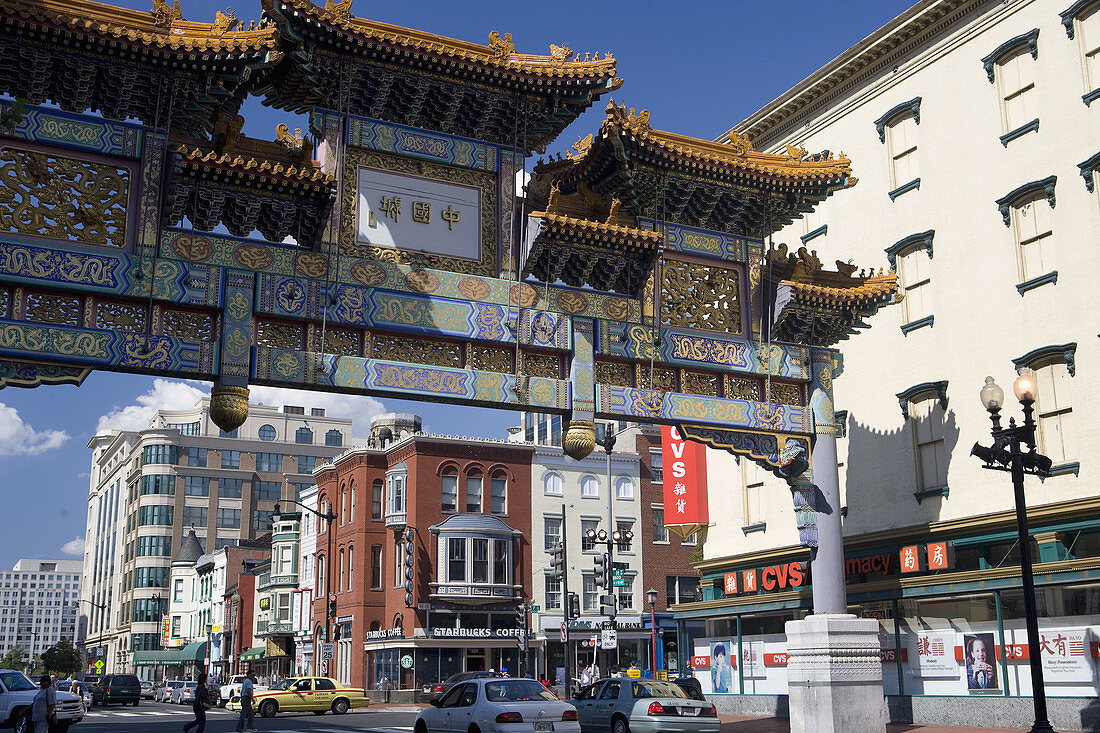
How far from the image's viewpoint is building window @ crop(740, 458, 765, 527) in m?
33.7

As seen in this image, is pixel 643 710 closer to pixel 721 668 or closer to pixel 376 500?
pixel 721 668

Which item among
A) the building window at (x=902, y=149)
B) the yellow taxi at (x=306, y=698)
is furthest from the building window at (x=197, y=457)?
the building window at (x=902, y=149)

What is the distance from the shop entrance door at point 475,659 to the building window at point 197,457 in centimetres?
6007

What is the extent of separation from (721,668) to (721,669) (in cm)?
5

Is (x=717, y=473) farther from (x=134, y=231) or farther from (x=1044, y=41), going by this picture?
(x=134, y=231)

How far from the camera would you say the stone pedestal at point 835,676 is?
18953mm

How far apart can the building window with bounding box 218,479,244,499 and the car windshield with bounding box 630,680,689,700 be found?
9328cm

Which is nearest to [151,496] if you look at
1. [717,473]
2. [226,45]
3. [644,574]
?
[644,574]

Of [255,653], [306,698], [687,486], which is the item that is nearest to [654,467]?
[687,486]

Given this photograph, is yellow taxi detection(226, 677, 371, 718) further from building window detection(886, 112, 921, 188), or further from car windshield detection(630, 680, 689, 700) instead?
building window detection(886, 112, 921, 188)

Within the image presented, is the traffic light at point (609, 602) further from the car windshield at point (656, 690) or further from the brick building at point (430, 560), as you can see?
the car windshield at point (656, 690)

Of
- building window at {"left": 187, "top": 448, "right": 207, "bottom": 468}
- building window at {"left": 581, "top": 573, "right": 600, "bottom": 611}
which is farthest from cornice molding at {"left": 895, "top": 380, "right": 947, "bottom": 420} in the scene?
building window at {"left": 187, "top": 448, "right": 207, "bottom": 468}

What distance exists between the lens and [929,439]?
27312 millimetres

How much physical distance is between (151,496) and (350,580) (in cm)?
5390
